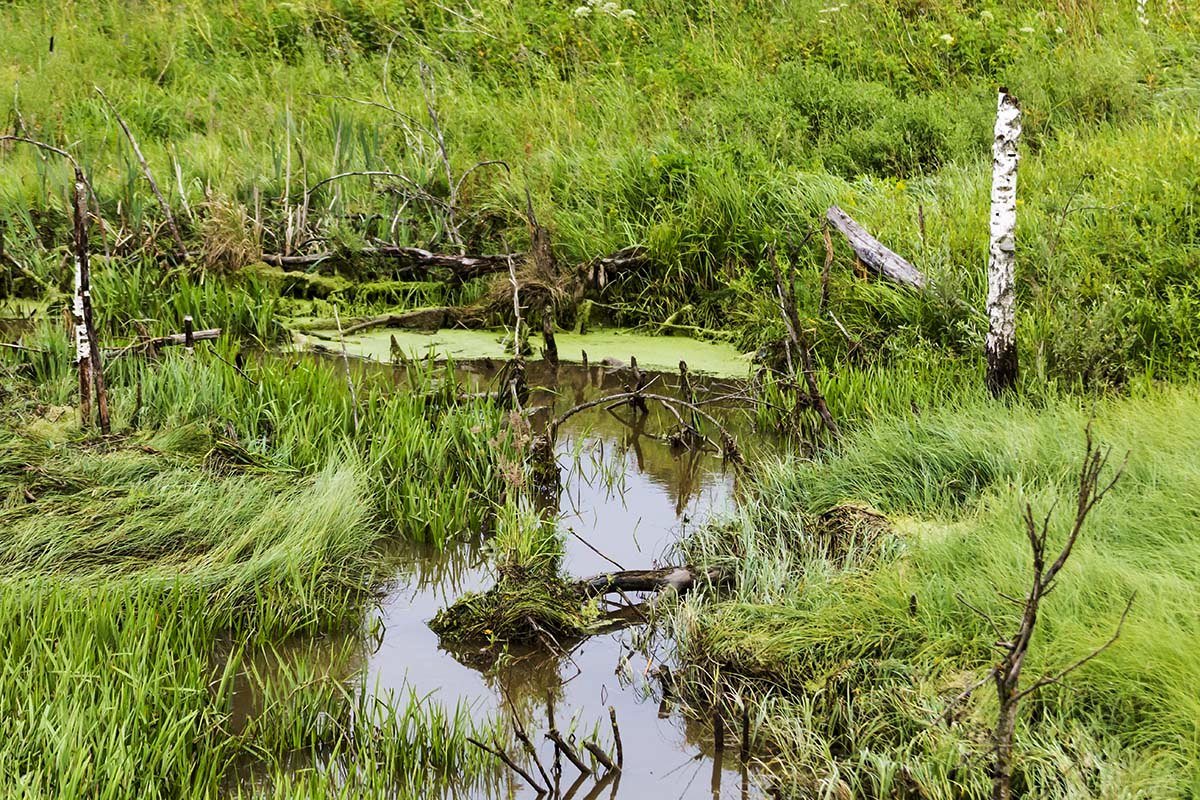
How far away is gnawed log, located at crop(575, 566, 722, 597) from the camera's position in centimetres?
444

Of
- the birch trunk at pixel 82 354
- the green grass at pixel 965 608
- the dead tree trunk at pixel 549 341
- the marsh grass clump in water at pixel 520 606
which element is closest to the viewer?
the green grass at pixel 965 608

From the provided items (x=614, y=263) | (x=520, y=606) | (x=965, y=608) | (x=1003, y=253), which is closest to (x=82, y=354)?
(x=520, y=606)

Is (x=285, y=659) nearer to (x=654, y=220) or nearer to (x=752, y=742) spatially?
(x=752, y=742)

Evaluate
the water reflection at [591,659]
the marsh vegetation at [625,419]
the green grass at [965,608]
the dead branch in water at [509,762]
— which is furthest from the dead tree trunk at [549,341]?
the dead branch in water at [509,762]

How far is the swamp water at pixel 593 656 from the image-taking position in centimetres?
359

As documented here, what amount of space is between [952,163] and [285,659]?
5556 mm

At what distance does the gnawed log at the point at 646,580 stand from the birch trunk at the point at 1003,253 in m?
1.74

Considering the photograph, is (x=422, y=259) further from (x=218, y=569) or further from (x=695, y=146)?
(x=218, y=569)

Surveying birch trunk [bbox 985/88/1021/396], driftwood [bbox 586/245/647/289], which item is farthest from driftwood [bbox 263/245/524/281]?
birch trunk [bbox 985/88/1021/396]

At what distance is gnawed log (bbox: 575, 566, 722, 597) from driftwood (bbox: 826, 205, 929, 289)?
8.52 feet

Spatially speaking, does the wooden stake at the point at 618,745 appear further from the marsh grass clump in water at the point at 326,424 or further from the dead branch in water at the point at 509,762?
the marsh grass clump in water at the point at 326,424

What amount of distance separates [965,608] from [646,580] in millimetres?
1250

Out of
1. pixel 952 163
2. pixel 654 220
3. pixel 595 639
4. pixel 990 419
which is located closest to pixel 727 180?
pixel 654 220

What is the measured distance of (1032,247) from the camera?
650 cm
